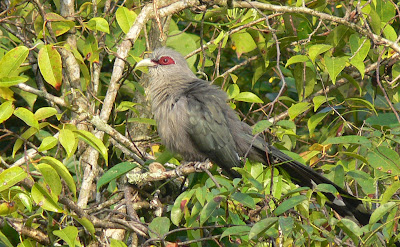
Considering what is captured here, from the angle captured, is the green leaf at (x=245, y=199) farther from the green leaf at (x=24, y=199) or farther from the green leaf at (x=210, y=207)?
the green leaf at (x=24, y=199)

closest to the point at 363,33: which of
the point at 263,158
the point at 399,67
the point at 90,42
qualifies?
the point at 399,67

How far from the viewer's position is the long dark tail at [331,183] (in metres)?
3.59

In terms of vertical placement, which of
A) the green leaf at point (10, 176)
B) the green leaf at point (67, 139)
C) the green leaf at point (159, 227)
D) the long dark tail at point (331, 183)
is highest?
the green leaf at point (67, 139)

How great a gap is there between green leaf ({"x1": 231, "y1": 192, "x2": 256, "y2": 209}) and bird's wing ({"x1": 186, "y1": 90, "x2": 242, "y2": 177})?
1733mm

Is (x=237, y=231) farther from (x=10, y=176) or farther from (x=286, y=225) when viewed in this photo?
(x=10, y=176)

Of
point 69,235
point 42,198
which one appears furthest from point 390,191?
point 42,198

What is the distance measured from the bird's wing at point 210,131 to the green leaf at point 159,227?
4.84 feet

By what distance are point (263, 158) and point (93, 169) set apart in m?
1.37

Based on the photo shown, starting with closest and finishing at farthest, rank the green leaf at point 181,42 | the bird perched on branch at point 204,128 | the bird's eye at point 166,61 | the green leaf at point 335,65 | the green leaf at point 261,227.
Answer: the green leaf at point 261,227 < the green leaf at point 335,65 < the bird perched on branch at point 204,128 < the green leaf at point 181,42 < the bird's eye at point 166,61

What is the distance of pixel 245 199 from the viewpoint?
8.35ft

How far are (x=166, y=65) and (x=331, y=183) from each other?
2.06 m

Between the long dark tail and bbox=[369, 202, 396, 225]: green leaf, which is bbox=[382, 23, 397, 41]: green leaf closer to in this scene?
the long dark tail

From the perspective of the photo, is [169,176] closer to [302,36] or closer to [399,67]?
[302,36]

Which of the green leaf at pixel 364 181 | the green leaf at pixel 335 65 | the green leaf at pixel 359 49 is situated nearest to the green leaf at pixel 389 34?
the green leaf at pixel 359 49
